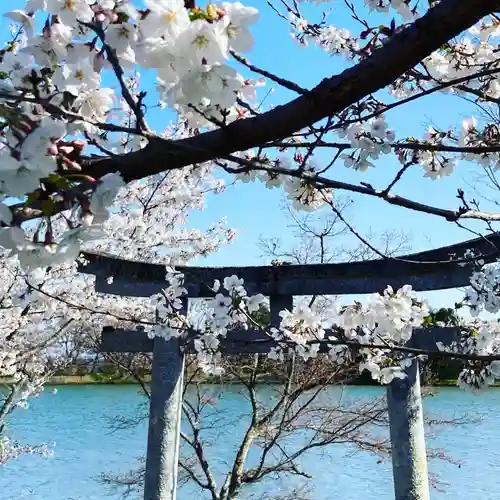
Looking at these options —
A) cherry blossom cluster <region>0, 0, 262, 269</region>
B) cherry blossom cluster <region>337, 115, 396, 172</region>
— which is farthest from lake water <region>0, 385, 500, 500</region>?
cherry blossom cluster <region>0, 0, 262, 269</region>

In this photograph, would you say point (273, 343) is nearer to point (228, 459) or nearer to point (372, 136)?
point (372, 136)

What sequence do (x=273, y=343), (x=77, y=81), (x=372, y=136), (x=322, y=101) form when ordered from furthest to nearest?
(x=273, y=343) → (x=372, y=136) → (x=77, y=81) → (x=322, y=101)

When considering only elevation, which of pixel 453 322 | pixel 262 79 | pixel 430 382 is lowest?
pixel 430 382

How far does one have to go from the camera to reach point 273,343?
3.08m

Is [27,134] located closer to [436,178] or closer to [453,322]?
Answer: [436,178]

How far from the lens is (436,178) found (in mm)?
1812

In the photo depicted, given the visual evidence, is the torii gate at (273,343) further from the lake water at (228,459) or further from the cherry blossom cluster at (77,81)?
the lake water at (228,459)

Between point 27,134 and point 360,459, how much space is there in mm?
9218

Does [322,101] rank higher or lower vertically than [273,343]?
higher

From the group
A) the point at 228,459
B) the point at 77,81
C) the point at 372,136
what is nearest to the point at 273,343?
the point at 372,136

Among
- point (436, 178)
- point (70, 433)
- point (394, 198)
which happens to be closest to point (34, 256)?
point (394, 198)

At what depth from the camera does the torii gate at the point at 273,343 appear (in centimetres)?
311

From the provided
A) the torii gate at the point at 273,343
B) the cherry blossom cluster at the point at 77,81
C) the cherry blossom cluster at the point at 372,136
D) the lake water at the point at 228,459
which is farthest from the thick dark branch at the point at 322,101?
the lake water at the point at 228,459

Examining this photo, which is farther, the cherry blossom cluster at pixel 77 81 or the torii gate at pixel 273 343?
the torii gate at pixel 273 343
